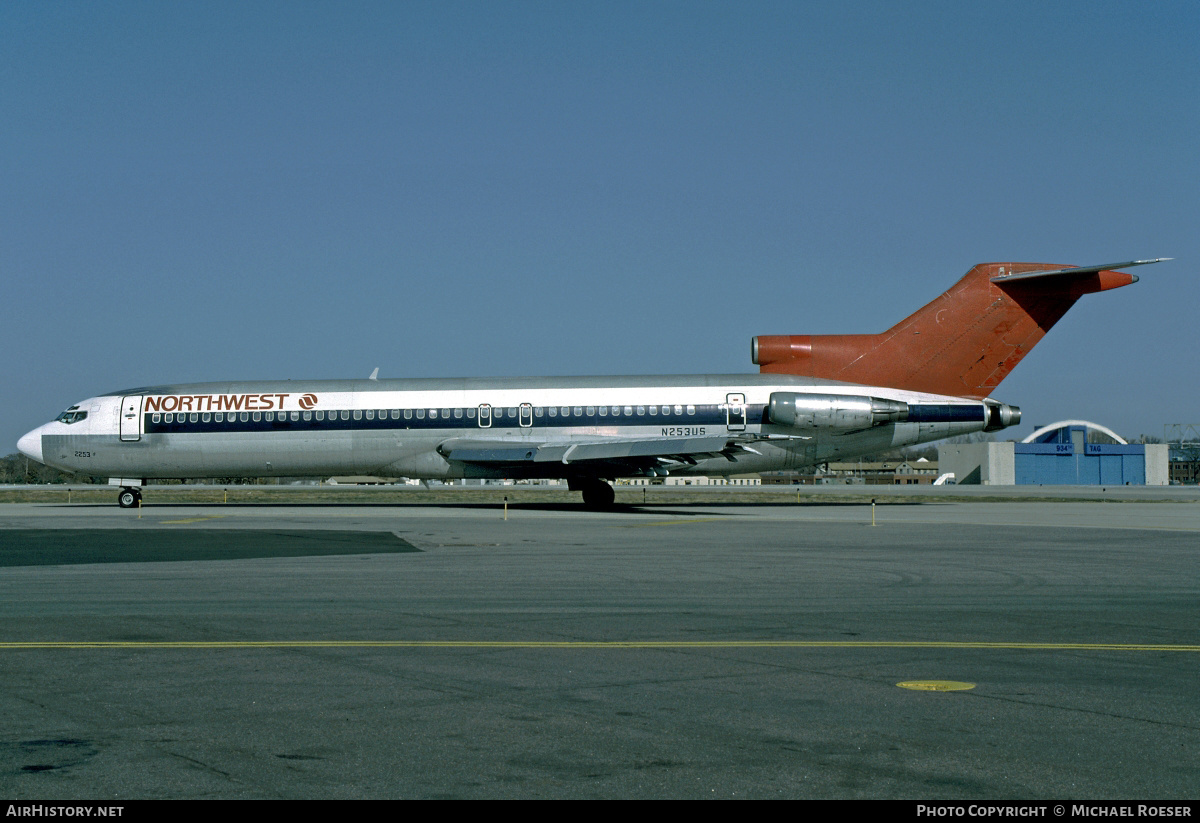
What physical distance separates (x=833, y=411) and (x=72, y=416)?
24946 mm

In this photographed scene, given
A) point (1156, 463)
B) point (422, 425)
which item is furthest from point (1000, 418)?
point (1156, 463)

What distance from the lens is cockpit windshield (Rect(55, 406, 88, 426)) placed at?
3497 centimetres

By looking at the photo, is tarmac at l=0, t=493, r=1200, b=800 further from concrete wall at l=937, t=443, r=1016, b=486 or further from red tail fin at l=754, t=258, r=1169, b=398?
concrete wall at l=937, t=443, r=1016, b=486

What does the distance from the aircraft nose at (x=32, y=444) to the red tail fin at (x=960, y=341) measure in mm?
24489

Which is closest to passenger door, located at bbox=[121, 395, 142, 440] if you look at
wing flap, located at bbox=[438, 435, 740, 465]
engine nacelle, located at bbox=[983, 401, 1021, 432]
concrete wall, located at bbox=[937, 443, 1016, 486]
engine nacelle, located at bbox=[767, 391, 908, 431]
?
wing flap, located at bbox=[438, 435, 740, 465]

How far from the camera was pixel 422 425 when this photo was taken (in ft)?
111

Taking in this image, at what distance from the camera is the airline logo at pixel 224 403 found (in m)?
34.4

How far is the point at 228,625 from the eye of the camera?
10148mm

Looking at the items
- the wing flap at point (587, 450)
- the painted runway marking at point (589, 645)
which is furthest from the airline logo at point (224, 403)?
the painted runway marking at point (589, 645)

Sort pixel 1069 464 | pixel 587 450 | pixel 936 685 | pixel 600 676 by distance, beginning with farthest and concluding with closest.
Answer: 1. pixel 1069 464
2. pixel 587 450
3. pixel 600 676
4. pixel 936 685

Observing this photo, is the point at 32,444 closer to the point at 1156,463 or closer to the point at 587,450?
the point at 587,450

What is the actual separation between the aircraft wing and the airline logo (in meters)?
5.55

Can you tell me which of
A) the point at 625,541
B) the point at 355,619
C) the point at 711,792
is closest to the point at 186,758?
the point at 711,792
